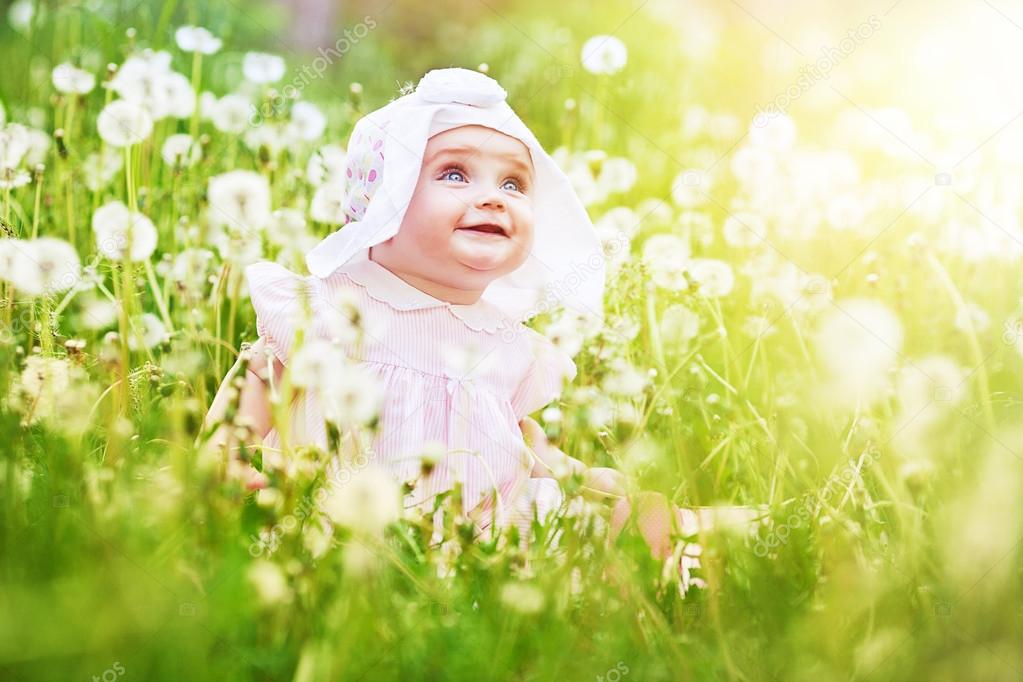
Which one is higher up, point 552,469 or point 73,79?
point 73,79

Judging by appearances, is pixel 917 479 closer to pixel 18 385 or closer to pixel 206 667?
pixel 206 667

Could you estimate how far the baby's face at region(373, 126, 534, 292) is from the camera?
1.90 metres

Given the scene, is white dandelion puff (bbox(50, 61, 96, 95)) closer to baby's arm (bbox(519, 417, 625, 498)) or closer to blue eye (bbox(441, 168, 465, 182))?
blue eye (bbox(441, 168, 465, 182))

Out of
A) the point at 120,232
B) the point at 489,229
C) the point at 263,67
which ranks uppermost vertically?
the point at 263,67

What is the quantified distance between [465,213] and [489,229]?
0.18 feet

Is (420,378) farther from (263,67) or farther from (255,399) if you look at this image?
(263,67)

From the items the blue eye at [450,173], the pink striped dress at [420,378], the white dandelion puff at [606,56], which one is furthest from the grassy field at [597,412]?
the blue eye at [450,173]

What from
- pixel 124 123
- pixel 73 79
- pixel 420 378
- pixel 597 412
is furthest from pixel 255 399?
pixel 73 79

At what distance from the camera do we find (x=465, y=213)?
1.91 metres

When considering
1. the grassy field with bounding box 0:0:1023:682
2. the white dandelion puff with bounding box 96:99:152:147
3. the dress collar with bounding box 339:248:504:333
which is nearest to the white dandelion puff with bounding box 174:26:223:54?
the grassy field with bounding box 0:0:1023:682

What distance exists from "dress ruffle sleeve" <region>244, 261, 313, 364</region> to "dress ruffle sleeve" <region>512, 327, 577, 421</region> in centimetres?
41

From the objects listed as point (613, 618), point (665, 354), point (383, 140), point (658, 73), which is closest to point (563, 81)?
point (658, 73)

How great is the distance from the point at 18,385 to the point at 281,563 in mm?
585

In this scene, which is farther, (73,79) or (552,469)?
(73,79)
